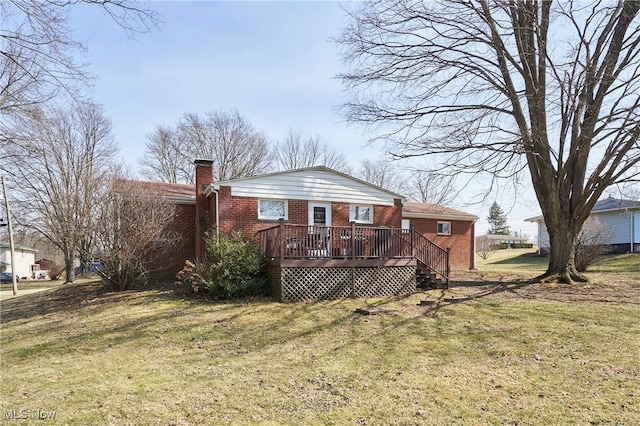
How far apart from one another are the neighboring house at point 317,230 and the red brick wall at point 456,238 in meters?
5.65

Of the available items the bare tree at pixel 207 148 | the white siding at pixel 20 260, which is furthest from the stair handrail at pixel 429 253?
the white siding at pixel 20 260

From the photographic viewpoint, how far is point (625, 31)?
42.6 feet

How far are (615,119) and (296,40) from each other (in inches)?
371

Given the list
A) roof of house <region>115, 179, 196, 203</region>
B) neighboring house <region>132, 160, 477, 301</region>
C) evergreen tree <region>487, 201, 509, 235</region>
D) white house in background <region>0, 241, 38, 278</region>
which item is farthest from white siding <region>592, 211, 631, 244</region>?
white house in background <region>0, 241, 38, 278</region>

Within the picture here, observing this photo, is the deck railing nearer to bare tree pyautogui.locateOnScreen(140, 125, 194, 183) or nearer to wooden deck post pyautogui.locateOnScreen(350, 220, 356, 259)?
wooden deck post pyautogui.locateOnScreen(350, 220, 356, 259)

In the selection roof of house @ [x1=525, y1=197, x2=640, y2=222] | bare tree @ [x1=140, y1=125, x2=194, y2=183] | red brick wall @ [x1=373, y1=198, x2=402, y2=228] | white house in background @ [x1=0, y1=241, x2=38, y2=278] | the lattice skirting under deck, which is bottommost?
white house in background @ [x1=0, y1=241, x2=38, y2=278]

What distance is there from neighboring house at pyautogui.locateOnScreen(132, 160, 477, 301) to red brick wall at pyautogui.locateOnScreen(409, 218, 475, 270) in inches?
223

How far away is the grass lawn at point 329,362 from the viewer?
4.58 m

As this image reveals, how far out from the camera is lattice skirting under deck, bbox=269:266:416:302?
11.3m

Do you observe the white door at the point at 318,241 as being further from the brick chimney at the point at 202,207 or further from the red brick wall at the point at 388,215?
the brick chimney at the point at 202,207

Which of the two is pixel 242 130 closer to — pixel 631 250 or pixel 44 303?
pixel 44 303

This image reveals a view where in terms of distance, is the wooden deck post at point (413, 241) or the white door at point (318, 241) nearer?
the white door at point (318, 241)

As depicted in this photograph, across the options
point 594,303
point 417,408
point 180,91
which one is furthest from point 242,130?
point 417,408

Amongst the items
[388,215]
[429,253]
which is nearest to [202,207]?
[388,215]
